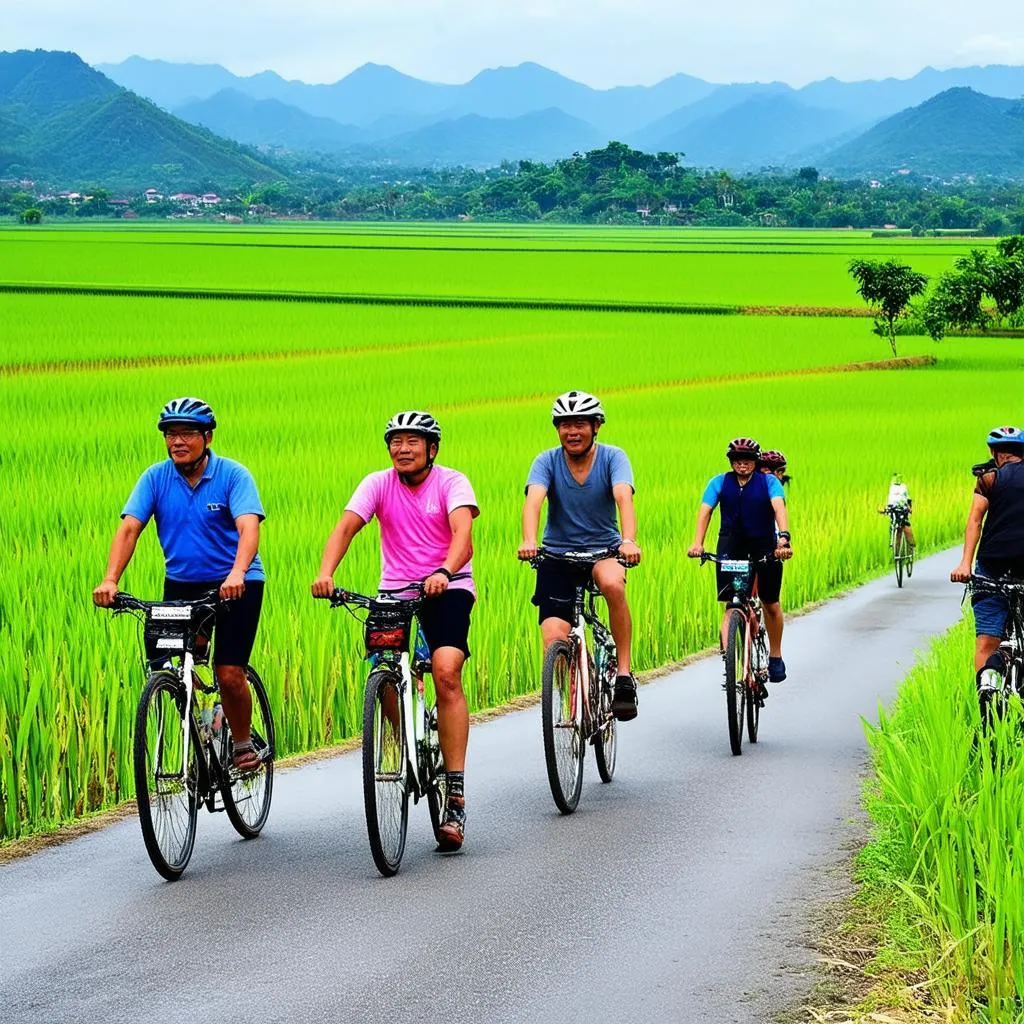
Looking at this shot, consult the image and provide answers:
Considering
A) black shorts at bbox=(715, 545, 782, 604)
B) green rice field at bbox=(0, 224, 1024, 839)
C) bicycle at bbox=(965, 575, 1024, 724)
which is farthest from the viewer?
green rice field at bbox=(0, 224, 1024, 839)

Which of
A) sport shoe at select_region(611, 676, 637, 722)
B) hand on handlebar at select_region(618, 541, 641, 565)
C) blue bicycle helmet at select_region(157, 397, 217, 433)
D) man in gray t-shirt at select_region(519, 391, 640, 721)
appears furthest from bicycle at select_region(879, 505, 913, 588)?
blue bicycle helmet at select_region(157, 397, 217, 433)

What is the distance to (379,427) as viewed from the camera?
1190 inches

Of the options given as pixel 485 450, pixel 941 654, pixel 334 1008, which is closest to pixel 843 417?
pixel 485 450

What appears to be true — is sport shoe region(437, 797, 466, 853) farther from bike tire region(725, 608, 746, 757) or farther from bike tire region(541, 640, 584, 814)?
bike tire region(725, 608, 746, 757)

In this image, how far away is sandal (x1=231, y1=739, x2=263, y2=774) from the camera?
26.1 ft

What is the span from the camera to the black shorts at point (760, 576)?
416 inches

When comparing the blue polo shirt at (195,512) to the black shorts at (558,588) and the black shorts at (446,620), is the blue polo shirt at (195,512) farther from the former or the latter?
the black shorts at (558,588)

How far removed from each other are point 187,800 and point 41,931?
1010 millimetres

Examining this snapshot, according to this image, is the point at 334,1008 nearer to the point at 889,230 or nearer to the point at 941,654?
the point at 941,654

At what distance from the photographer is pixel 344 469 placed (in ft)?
79.3

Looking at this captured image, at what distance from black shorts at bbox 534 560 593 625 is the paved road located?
928mm

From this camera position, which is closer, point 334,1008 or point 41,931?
point 334,1008

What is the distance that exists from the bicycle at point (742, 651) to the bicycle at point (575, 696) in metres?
0.95

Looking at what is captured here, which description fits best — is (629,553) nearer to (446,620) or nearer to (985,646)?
(446,620)
